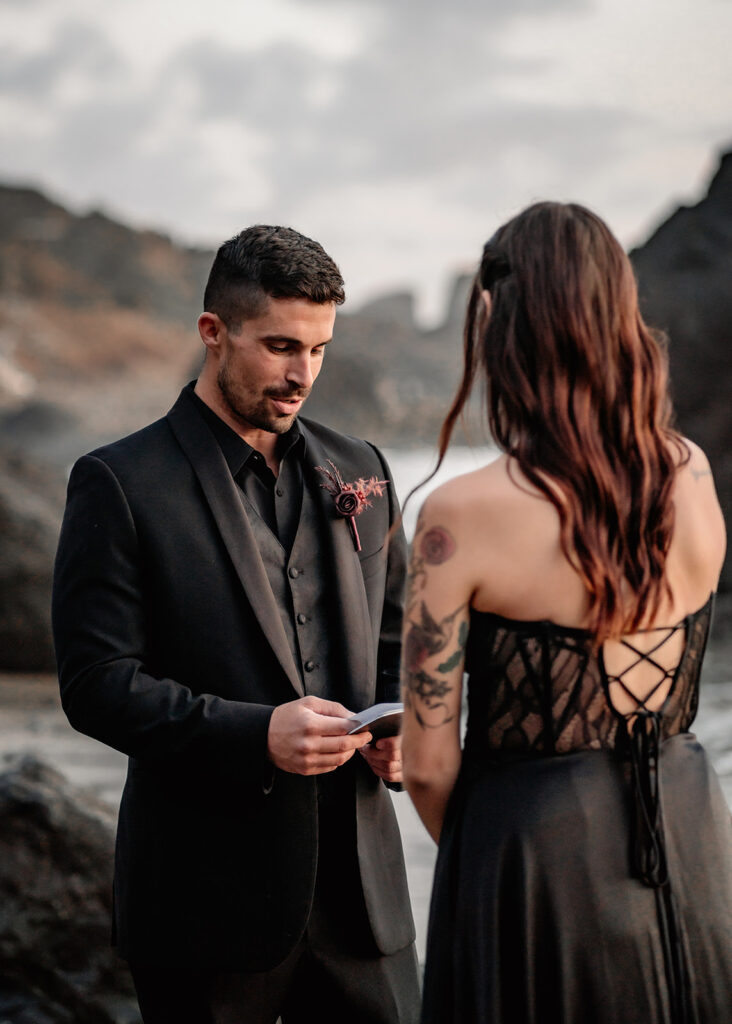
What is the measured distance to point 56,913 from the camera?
11.4 feet

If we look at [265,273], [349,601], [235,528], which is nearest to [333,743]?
[349,601]

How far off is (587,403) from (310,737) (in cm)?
86

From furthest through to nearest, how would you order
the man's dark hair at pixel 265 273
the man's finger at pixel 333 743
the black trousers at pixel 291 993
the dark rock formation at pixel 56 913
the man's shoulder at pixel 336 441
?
1. the dark rock formation at pixel 56 913
2. the man's shoulder at pixel 336 441
3. the man's dark hair at pixel 265 273
4. the black trousers at pixel 291 993
5. the man's finger at pixel 333 743

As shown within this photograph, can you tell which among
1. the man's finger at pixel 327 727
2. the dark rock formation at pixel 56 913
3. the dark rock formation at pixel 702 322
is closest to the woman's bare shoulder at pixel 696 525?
the man's finger at pixel 327 727

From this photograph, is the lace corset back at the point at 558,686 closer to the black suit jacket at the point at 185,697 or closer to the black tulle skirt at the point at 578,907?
the black tulle skirt at the point at 578,907

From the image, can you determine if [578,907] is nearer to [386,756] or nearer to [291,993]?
[386,756]

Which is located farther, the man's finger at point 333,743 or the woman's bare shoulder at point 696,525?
the man's finger at point 333,743

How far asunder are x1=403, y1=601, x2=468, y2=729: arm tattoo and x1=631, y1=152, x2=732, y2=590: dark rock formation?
28.0 feet

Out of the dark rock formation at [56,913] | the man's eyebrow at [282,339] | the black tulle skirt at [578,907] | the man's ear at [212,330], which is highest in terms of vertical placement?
the man's ear at [212,330]

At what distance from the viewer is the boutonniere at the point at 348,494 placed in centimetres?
252

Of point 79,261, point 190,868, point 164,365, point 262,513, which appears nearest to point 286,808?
point 190,868

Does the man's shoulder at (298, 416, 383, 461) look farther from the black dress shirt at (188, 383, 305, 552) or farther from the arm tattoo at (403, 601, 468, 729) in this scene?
the arm tattoo at (403, 601, 468, 729)

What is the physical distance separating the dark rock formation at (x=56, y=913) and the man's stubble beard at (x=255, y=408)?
1.78 metres

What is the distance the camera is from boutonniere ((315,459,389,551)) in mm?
2521
